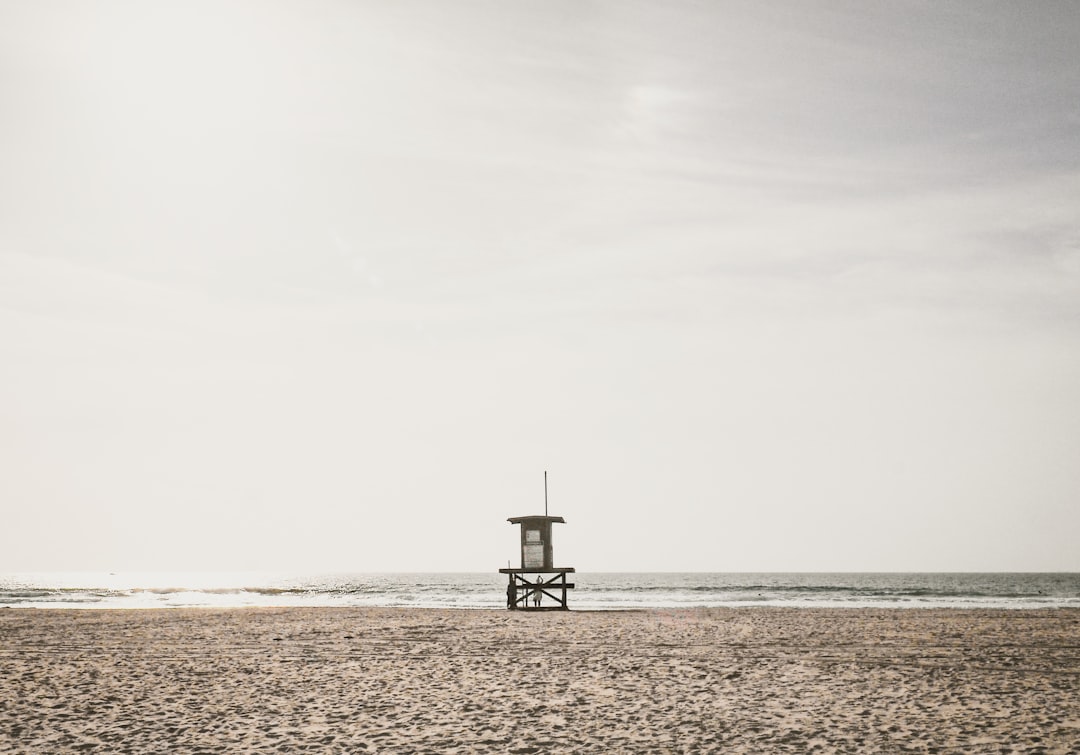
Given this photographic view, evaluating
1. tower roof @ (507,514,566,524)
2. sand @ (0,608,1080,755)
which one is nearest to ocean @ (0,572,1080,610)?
tower roof @ (507,514,566,524)

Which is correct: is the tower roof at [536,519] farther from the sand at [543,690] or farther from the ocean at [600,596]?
the sand at [543,690]

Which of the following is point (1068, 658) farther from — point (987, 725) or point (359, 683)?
point (359, 683)

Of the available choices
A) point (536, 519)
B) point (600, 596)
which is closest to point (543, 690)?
point (536, 519)

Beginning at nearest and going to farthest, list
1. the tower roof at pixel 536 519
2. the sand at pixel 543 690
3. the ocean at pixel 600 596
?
the sand at pixel 543 690
the tower roof at pixel 536 519
the ocean at pixel 600 596

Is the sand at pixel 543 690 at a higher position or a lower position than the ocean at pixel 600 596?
higher

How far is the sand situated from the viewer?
32.0 feet

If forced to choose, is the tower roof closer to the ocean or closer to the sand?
the ocean

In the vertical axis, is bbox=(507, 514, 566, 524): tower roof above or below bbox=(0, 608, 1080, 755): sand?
above

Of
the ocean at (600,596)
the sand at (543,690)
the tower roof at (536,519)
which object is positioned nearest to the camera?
the sand at (543,690)

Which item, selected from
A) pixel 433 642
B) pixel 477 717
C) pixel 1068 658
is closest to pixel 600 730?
pixel 477 717

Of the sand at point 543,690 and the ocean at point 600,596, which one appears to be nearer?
the sand at point 543,690

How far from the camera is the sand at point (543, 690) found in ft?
32.0

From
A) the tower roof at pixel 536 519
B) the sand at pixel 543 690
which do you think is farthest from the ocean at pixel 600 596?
the sand at pixel 543 690

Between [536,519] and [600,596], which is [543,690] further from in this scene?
[600,596]
